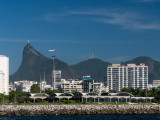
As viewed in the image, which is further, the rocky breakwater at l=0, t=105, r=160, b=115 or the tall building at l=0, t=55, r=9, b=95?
the tall building at l=0, t=55, r=9, b=95

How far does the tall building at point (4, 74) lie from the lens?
6855 inches

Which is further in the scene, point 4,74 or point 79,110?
point 4,74

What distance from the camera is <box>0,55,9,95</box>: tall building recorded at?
17412 cm

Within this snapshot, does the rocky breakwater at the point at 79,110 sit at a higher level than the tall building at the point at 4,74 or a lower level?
lower

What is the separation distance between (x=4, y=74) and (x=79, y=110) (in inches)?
4143

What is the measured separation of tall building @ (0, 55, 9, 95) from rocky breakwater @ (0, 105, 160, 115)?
93390mm

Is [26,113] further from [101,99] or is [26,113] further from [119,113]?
[101,99]

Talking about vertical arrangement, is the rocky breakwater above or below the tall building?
below

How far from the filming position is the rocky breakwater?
77.9 meters

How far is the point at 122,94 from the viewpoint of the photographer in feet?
348

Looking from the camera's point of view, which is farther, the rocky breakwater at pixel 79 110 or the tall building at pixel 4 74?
the tall building at pixel 4 74

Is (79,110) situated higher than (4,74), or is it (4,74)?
(4,74)

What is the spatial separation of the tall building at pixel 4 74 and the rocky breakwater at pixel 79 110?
93.4 meters

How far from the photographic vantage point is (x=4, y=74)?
17788 centimetres
